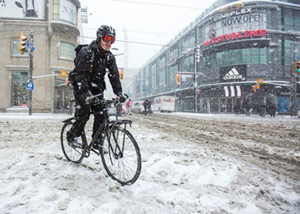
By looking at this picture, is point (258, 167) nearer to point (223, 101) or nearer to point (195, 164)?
point (195, 164)

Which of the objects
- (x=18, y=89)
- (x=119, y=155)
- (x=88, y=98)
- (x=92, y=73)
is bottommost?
(x=119, y=155)

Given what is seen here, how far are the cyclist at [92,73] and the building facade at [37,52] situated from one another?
2011cm

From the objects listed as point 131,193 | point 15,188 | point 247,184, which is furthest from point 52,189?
point 247,184

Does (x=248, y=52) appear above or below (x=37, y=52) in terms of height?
above

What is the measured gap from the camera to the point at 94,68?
115 inches

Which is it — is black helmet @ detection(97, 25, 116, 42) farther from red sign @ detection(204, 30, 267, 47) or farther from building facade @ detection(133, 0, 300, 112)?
red sign @ detection(204, 30, 267, 47)

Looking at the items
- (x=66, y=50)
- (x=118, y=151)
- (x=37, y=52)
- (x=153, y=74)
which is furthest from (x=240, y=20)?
(x=153, y=74)

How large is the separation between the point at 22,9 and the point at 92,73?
2529 centimetres

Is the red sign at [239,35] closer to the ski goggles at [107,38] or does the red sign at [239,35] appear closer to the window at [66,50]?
the window at [66,50]

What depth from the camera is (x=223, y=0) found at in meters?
30.7

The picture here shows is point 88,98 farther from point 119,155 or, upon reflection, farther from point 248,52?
point 248,52

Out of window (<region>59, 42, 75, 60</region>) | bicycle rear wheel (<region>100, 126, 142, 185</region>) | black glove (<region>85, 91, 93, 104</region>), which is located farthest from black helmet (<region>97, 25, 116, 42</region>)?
window (<region>59, 42, 75, 60</region>)

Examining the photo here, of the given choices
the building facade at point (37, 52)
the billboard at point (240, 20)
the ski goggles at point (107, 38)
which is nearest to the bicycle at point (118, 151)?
the ski goggles at point (107, 38)

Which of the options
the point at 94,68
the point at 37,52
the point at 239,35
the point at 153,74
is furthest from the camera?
the point at 153,74
